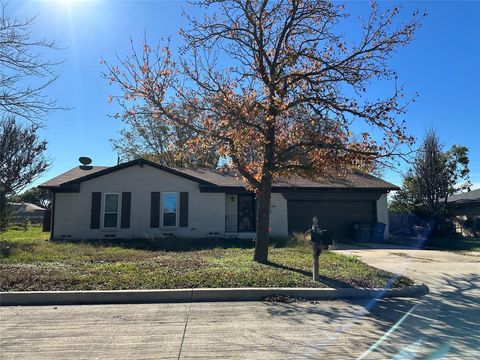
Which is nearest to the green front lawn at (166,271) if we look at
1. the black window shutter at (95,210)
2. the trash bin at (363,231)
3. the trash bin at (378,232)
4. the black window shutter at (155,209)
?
the black window shutter at (95,210)

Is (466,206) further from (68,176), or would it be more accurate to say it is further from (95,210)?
(68,176)

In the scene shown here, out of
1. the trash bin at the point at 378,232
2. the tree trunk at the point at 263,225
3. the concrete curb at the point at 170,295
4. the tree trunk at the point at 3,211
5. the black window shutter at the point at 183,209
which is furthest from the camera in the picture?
the trash bin at the point at 378,232

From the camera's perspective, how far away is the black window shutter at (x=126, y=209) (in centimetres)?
1808

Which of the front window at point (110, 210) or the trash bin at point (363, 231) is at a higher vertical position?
the front window at point (110, 210)

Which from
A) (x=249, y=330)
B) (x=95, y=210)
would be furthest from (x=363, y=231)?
(x=249, y=330)

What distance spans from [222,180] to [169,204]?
2963mm

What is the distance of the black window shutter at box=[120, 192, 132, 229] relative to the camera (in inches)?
712

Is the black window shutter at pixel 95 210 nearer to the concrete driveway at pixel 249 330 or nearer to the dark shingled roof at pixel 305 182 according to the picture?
the dark shingled roof at pixel 305 182

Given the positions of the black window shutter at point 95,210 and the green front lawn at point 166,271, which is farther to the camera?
the black window shutter at point 95,210

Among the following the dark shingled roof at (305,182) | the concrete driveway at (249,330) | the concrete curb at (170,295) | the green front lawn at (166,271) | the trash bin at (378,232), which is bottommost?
the concrete driveway at (249,330)

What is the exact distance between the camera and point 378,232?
791 inches

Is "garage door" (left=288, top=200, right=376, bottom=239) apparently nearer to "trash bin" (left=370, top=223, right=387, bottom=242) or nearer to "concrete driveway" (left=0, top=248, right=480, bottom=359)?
"trash bin" (left=370, top=223, right=387, bottom=242)

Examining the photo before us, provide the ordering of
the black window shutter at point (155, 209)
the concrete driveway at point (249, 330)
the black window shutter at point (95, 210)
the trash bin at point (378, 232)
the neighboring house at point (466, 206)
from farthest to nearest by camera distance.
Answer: the neighboring house at point (466, 206), the trash bin at point (378, 232), the black window shutter at point (155, 209), the black window shutter at point (95, 210), the concrete driveway at point (249, 330)

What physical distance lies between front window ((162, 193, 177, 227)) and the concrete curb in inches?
437
